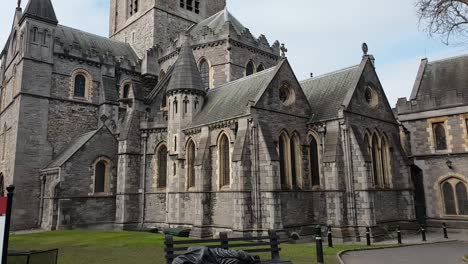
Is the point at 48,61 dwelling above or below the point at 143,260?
above

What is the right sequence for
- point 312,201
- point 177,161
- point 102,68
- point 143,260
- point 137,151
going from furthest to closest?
1. point 102,68
2. point 137,151
3. point 177,161
4. point 312,201
5. point 143,260

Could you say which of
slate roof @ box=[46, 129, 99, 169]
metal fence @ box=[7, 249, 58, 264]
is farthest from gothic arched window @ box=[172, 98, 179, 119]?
metal fence @ box=[7, 249, 58, 264]

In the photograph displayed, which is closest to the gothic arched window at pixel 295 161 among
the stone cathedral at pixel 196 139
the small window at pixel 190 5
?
the stone cathedral at pixel 196 139

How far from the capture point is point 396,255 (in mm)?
12898

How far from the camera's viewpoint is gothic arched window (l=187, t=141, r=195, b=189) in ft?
71.1

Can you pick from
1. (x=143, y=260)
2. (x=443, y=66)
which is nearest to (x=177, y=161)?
(x=143, y=260)

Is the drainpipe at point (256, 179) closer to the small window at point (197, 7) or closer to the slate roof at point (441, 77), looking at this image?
the slate roof at point (441, 77)

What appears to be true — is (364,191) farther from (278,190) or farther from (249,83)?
(249,83)

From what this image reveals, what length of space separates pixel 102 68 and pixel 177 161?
13271mm

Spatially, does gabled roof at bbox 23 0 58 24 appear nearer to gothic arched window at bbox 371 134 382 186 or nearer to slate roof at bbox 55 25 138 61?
slate roof at bbox 55 25 138 61

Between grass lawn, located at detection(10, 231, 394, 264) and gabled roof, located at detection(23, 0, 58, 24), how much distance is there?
17076 millimetres

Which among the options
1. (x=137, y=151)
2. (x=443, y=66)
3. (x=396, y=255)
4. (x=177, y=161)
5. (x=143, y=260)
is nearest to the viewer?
(x=143, y=260)

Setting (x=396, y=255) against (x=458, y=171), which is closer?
(x=396, y=255)

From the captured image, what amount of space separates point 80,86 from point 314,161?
2012 cm
